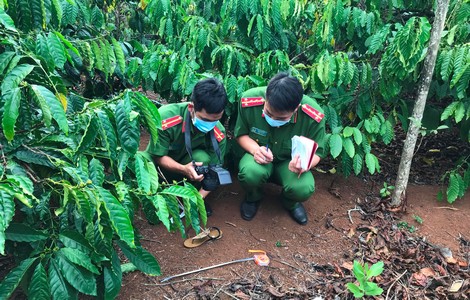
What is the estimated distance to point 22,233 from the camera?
1613 mm

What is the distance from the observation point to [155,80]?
310cm

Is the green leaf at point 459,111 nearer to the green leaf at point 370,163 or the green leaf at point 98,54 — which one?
the green leaf at point 370,163

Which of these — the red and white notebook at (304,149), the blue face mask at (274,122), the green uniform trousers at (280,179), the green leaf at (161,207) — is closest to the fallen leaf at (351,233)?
the green uniform trousers at (280,179)

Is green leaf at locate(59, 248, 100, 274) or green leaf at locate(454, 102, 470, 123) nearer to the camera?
green leaf at locate(59, 248, 100, 274)

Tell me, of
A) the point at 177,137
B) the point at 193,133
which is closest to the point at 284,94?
the point at 193,133

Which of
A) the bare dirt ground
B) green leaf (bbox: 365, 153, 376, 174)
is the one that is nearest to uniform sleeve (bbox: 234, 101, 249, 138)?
the bare dirt ground

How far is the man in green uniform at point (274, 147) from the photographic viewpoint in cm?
279

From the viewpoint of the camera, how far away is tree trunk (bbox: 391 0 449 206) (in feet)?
8.65

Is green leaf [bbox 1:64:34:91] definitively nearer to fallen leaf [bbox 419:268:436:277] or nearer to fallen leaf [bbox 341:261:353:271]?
fallen leaf [bbox 341:261:353:271]

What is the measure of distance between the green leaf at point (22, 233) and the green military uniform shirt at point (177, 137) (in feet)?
3.47

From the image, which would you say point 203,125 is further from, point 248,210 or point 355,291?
point 355,291

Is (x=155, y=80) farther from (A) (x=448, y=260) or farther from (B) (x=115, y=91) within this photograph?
(A) (x=448, y=260)

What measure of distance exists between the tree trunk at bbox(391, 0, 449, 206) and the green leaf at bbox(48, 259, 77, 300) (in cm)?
238

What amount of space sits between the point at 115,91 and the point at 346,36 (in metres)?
1.97
